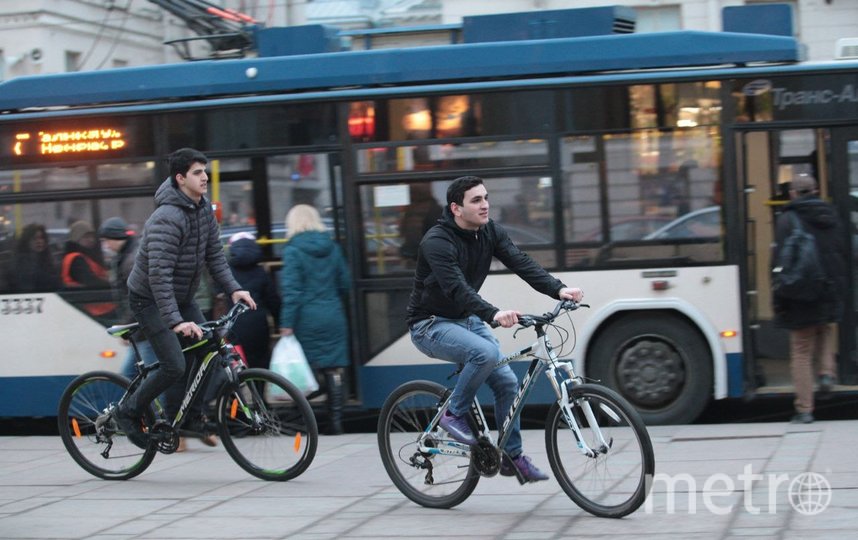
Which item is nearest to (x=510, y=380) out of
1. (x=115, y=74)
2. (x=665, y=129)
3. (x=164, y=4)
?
(x=665, y=129)

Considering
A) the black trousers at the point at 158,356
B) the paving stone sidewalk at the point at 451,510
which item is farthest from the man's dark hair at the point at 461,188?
the black trousers at the point at 158,356

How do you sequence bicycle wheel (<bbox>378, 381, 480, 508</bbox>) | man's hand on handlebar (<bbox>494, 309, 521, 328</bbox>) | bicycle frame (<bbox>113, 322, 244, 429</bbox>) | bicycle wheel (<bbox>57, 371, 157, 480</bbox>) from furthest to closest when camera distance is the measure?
1. bicycle wheel (<bbox>57, 371, 157, 480</bbox>)
2. bicycle frame (<bbox>113, 322, 244, 429</bbox>)
3. bicycle wheel (<bbox>378, 381, 480, 508</bbox>)
4. man's hand on handlebar (<bbox>494, 309, 521, 328</bbox>)

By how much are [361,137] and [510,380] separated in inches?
144

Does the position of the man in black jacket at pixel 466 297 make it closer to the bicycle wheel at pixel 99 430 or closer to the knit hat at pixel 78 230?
the bicycle wheel at pixel 99 430

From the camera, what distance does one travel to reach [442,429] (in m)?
6.18

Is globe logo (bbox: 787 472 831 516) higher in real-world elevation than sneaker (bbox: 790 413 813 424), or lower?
higher

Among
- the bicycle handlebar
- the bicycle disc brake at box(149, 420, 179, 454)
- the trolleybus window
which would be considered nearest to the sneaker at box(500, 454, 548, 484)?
the bicycle handlebar

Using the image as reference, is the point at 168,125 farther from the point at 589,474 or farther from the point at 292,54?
the point at 589,474

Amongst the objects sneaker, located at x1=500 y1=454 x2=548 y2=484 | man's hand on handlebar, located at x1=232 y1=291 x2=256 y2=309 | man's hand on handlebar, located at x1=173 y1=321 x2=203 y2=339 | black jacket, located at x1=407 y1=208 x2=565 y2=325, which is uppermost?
black jacket, located at x1=407 y1=208 x2=565 y2=325

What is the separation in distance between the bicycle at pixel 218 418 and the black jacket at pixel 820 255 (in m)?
3.52

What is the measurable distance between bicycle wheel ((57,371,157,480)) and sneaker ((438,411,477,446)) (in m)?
2.16

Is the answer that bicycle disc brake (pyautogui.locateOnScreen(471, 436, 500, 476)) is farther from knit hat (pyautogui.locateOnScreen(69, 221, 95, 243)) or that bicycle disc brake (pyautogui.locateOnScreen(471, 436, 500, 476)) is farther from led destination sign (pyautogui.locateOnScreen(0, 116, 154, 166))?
knit hat (pyautogui.locateOnScreen(69, 221, 95, 243))

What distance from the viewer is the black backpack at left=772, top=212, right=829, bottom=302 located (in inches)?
A: 331

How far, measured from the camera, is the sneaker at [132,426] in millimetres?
7336
